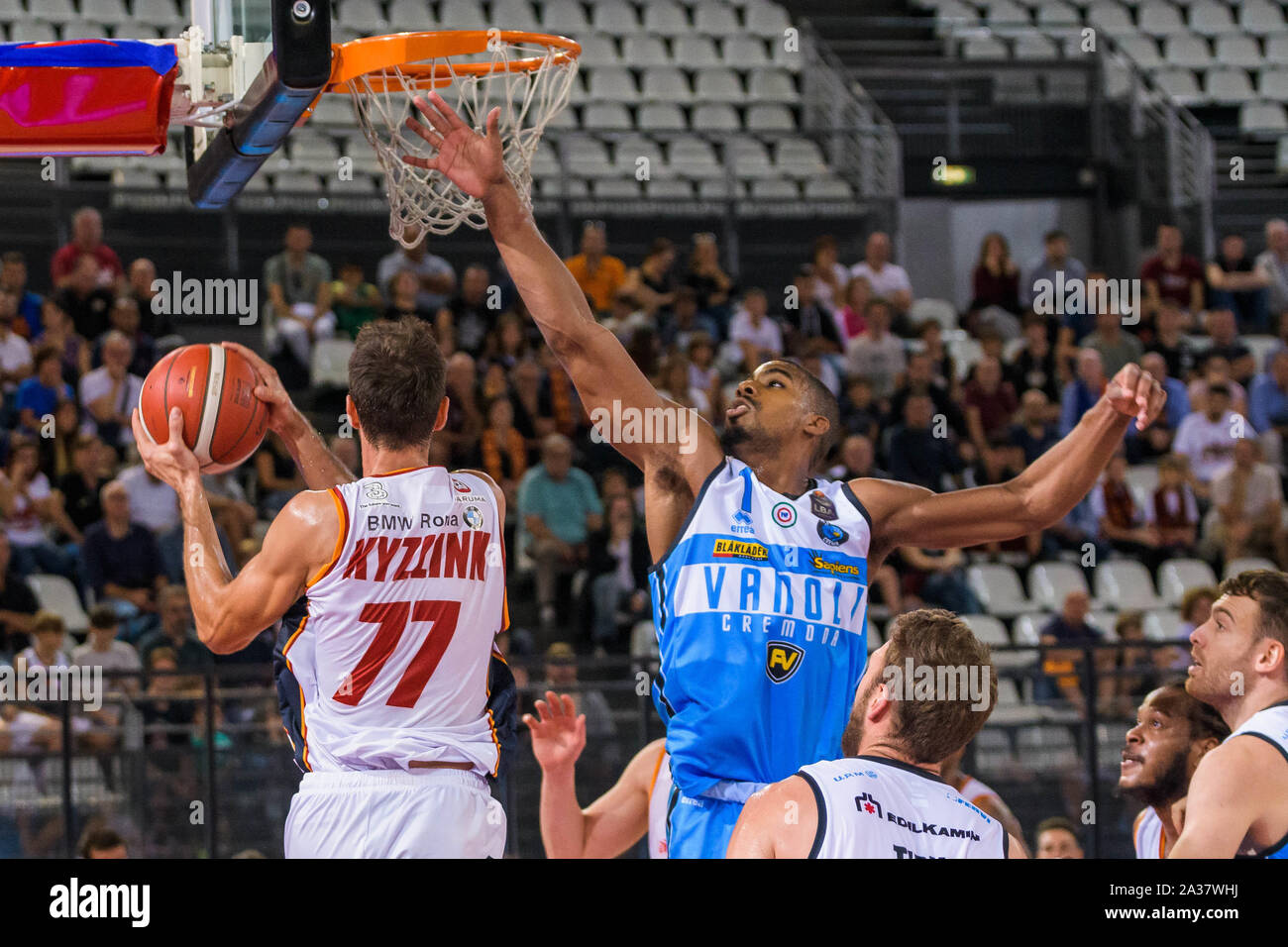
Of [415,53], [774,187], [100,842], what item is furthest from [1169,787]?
[774,187]

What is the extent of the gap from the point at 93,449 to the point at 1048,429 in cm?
655

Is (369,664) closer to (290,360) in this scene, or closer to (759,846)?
(759,846)

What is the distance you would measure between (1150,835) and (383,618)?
2.76 meters

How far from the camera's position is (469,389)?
10.7 meters

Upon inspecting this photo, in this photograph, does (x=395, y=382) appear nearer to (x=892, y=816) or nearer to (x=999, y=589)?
(x=892, y=816)

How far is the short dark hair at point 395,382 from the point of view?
166 inches

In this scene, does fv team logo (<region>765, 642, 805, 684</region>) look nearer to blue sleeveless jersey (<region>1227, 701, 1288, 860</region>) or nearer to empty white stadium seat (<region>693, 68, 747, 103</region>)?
blue sleeveless jersey (<region>1227, 701, 1288, 860</region>)

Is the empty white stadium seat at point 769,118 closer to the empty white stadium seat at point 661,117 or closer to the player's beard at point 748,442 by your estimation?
the empty white stadium seat at point 661,117

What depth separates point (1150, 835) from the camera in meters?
5.39

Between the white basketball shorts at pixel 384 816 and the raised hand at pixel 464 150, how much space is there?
1567 mm
